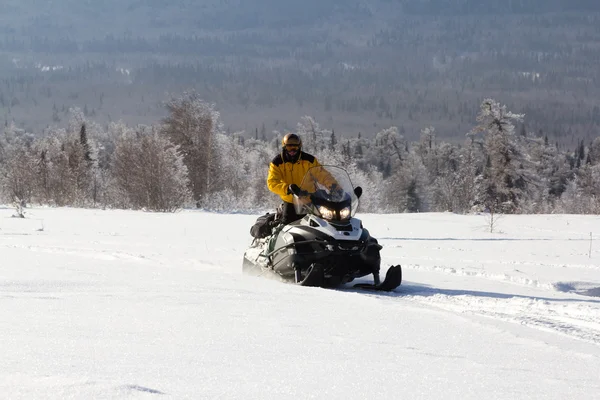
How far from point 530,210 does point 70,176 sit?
106ft

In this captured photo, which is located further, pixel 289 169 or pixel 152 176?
pixel 152 176

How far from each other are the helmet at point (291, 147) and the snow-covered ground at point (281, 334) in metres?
1.94

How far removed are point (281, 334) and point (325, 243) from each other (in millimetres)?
3958

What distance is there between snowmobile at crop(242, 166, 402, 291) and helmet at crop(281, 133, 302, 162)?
2.12 feet

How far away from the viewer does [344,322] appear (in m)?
5.13

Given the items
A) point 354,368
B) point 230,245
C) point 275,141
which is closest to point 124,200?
point 230,245

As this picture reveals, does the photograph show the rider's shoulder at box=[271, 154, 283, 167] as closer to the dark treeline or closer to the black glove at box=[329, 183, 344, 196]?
the black glove at box=[329, 183, 344, 196]

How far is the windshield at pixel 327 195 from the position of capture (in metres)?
8.60

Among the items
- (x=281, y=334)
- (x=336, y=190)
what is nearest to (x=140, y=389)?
(x=281, y=334)

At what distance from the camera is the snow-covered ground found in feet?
9.82

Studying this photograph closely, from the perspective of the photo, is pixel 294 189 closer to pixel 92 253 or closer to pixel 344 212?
pixel 344 212

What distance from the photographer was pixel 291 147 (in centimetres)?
959

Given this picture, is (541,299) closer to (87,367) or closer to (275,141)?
(87,367)

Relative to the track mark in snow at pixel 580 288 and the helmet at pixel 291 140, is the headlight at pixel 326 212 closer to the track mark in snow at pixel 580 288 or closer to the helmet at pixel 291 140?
the helmet at pixel 291 140
